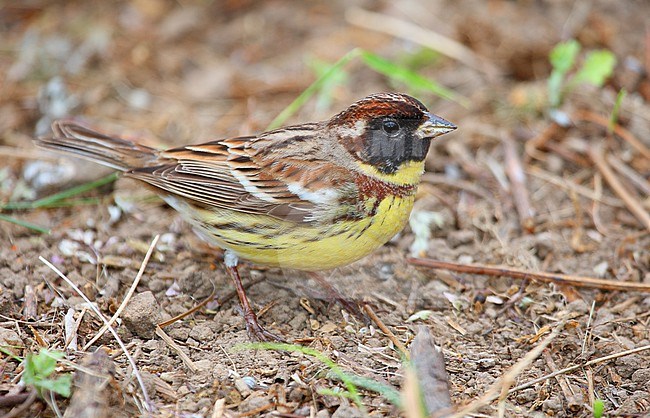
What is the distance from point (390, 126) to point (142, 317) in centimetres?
188

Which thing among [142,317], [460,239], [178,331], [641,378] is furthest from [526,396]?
[142,317]

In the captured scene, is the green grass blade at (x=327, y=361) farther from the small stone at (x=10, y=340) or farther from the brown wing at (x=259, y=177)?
the small stone at (x=10, y=340)

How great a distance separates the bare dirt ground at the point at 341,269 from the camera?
430cm

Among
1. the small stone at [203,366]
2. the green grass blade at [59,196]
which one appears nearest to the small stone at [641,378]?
the small stone at [203,366]

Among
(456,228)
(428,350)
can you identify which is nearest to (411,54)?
(456,228)

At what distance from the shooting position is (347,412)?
154 inches

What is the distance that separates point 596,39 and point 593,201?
84.5 inches

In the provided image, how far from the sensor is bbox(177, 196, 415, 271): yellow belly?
15.4 ft

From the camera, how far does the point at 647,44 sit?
7.20 meters

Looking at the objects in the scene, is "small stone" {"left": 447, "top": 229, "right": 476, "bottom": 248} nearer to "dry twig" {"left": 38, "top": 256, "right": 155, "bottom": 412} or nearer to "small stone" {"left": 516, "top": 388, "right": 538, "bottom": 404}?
"small stone" {"left": 516, "top": 388, "right": 538, "bottom": 404}

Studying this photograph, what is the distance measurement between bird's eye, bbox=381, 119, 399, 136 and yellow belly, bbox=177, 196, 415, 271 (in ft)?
1.35

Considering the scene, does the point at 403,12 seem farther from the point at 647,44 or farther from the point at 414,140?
the point at 414,140

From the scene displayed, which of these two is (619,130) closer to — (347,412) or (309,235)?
(309,235)

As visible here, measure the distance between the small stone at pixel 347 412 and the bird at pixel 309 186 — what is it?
0.84 meters
